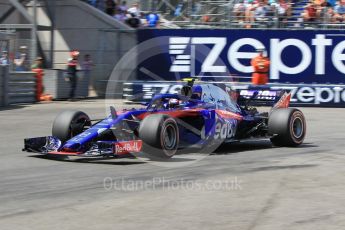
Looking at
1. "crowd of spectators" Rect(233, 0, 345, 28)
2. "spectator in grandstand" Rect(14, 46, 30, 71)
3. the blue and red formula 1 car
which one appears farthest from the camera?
"crowd of spectators" Rect(233, 0, 345, 28)

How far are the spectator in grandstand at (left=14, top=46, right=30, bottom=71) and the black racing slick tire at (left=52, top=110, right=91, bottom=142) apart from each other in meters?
12.2

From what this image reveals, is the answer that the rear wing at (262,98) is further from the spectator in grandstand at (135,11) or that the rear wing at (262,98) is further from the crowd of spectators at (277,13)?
the spectator in grandstand at (135,11)

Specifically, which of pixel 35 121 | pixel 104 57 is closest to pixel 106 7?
pixel 104 57

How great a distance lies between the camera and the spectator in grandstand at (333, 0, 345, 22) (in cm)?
2283

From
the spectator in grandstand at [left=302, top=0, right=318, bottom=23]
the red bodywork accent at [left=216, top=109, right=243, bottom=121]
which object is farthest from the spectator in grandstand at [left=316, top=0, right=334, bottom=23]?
the red bodywork accent at [left=216, top=109, right=243, bottom=121]

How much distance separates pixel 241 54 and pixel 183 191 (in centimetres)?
1620

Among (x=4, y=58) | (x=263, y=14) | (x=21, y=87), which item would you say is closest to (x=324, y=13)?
(x=263, y=14)

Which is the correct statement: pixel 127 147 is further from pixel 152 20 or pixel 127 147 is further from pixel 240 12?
pixel 152 20

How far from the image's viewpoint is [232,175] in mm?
8609

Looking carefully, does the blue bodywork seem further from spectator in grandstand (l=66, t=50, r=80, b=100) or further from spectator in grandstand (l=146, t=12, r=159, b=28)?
spectator in grandstand (l=146, t=12, r=159, b=28)

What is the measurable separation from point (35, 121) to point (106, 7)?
11.6 m

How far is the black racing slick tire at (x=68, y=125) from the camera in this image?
10.2m

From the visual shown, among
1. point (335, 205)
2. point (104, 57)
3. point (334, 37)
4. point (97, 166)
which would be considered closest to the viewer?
point (335, 205)

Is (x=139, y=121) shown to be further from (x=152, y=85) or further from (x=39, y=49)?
(x=39, y=49)
